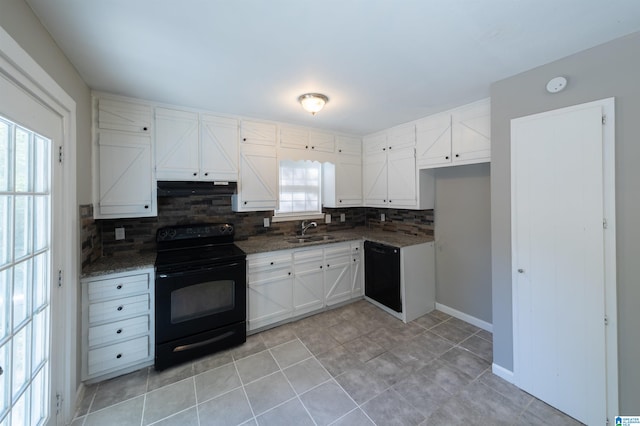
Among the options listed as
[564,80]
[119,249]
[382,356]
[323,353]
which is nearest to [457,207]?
[564,80]

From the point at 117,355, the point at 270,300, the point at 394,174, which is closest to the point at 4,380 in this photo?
the point at 117,355

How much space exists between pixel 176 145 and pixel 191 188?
496 mm

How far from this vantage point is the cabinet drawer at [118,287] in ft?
6.50

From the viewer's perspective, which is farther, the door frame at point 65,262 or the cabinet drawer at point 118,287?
the cabinet drawer at point 118,287

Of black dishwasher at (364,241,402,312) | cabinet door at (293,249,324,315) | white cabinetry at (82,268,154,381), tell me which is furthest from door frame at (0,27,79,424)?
black dishwasher at (364,241,402,312)

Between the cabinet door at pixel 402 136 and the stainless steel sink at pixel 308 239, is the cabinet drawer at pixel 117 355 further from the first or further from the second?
the cabinet door at pixel 402 136

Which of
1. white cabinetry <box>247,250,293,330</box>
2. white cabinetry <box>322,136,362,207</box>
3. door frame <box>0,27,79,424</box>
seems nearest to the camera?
door frame <box>0,27,79,424</box>

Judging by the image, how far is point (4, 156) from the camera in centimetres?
111

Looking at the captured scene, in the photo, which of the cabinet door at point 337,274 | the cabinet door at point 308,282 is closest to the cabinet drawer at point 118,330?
the cabinet door at point 308,282

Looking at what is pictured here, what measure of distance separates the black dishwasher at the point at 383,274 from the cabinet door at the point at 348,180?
0.75 m

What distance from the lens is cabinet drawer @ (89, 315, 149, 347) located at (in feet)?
6.54

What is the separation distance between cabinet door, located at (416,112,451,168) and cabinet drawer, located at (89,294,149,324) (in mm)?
3271

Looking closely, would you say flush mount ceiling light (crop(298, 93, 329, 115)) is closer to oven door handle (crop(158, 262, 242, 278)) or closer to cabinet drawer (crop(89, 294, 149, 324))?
oven door handle (crop(158, 262, 242, 278))

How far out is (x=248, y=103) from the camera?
2.58 m
